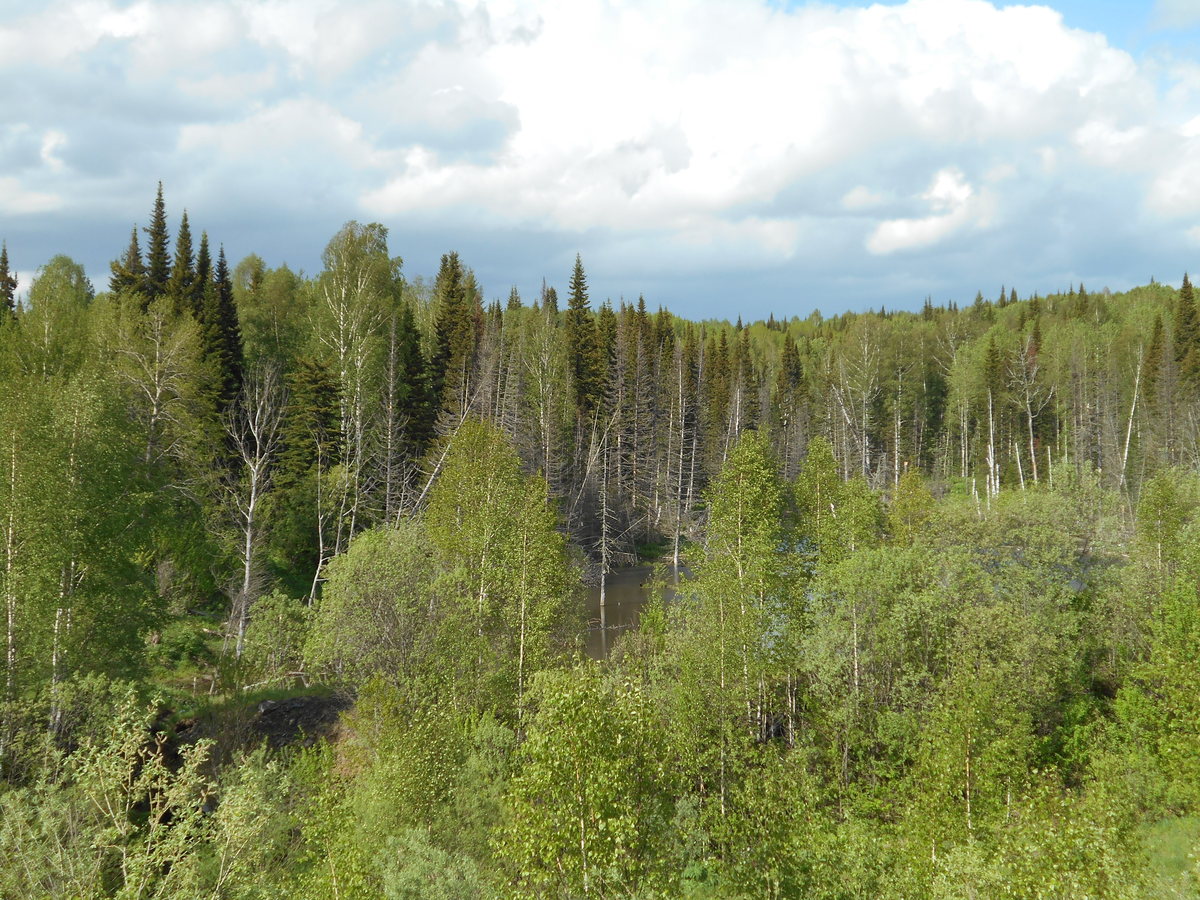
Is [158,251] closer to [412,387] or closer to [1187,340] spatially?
[412,387]

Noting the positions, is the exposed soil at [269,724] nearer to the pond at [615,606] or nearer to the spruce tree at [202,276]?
the pond at [615,606]

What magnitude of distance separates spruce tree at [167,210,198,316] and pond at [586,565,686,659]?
33.9 m

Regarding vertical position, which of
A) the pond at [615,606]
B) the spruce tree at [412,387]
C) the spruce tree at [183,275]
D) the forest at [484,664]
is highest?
the spruce tree at [183,275]

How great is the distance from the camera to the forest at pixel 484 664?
55.9 ft

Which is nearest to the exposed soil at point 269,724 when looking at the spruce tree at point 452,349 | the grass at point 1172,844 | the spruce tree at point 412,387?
the spruce tree at point 412,387

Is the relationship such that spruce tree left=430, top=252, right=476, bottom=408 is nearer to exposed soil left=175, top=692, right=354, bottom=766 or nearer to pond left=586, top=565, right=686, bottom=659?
pond left=586, top=565, right=686, bottom=659

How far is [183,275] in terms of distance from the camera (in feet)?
178

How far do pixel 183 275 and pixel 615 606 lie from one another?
39375 millimetres

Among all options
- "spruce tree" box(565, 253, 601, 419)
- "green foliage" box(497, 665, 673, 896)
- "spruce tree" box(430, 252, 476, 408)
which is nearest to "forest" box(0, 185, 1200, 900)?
"green foliage" box(497, 665, 673, 896)

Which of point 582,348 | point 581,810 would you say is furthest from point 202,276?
point 581,810

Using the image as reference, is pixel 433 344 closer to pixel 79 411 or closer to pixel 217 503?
pixel 217 503

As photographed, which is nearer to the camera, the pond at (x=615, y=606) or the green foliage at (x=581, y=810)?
the green foliage at (x=581, y=810)

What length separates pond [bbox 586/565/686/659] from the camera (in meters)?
47.9

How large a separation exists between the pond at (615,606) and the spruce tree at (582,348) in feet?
55.5
